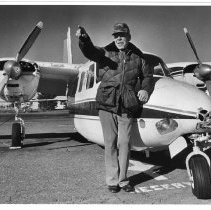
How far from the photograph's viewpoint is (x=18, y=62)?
34.8ft

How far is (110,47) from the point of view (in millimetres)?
5891

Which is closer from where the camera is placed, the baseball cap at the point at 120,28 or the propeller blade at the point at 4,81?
the baseball cap at the point at 120,28

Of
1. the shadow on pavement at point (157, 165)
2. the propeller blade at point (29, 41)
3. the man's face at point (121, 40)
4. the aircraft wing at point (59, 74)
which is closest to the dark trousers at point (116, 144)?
the shadow on pavement at point (157, 165)

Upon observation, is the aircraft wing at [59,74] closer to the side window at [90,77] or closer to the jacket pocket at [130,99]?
the side window at [90,77]

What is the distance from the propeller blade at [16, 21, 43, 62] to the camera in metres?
10.6

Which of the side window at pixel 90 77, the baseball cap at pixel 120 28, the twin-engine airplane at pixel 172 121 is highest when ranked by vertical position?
the baseball cap at pixel 120 28

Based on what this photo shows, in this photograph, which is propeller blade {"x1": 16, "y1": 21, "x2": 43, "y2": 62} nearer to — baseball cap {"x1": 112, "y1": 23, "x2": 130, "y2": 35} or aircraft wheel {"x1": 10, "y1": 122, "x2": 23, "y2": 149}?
aircraft wheel {"x1": 10, "y1": 122, "x2": 23, "y2": 149}

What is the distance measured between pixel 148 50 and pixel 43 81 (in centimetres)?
600

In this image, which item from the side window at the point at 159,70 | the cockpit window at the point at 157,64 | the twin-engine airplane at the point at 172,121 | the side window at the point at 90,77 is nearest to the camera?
the twin-engine airplane at the point at 172,121

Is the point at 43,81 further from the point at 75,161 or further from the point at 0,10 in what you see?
the point at 0,10

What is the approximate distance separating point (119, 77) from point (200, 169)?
188 centimetres

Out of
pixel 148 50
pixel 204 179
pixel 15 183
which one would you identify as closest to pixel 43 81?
pixel 148 50

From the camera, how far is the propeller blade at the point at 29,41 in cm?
1059
